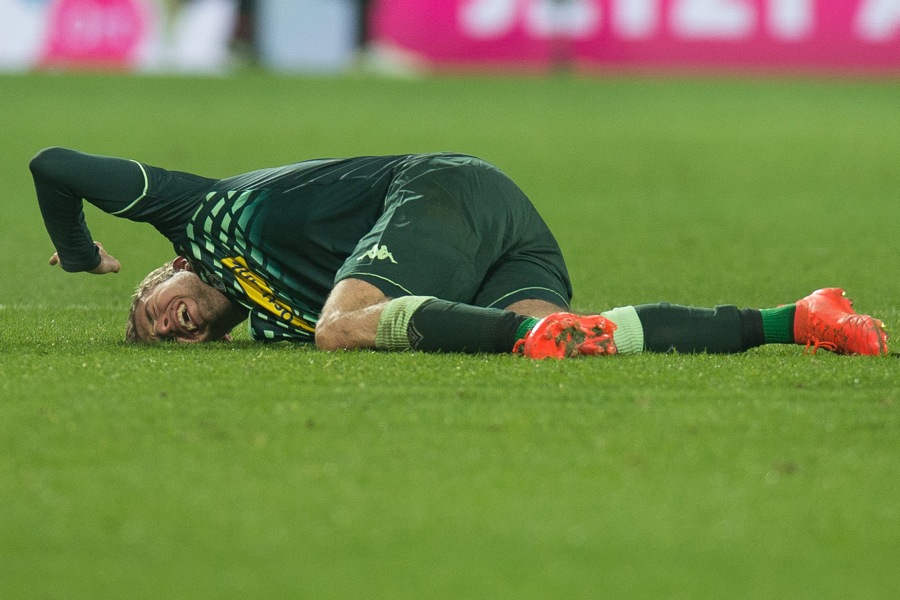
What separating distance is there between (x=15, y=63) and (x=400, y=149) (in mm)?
9237

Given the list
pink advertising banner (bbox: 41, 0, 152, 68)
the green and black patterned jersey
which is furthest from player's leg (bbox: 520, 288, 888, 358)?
pink advertising banner (bbox: 41, 0, 152, 68)

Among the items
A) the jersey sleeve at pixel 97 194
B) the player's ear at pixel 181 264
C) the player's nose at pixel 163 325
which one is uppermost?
the jersey sleeve at pixel 97 194

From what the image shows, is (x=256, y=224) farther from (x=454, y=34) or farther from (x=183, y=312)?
(x=454, y=34)

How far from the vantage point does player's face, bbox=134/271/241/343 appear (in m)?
4.04

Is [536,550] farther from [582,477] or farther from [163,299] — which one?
[163,299]

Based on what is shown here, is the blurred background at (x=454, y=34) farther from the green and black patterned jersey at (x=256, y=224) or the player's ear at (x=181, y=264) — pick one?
the green and black patterned jersey at (x=256, y=224)

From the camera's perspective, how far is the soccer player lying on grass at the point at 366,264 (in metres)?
3.72

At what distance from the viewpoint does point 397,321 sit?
12.2 feet

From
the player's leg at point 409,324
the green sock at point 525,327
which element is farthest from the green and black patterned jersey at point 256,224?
the green sock at point 525,327

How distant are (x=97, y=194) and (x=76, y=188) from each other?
6 centimetres

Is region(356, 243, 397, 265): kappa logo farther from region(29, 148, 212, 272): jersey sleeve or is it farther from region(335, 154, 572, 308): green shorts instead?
region(29, 148, 212, 272): jersey sleeve

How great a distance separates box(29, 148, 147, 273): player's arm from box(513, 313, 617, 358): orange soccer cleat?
3.94 ft

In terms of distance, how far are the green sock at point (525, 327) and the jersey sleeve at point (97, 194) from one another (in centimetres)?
105

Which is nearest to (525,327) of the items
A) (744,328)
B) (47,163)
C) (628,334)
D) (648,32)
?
(628,334)
